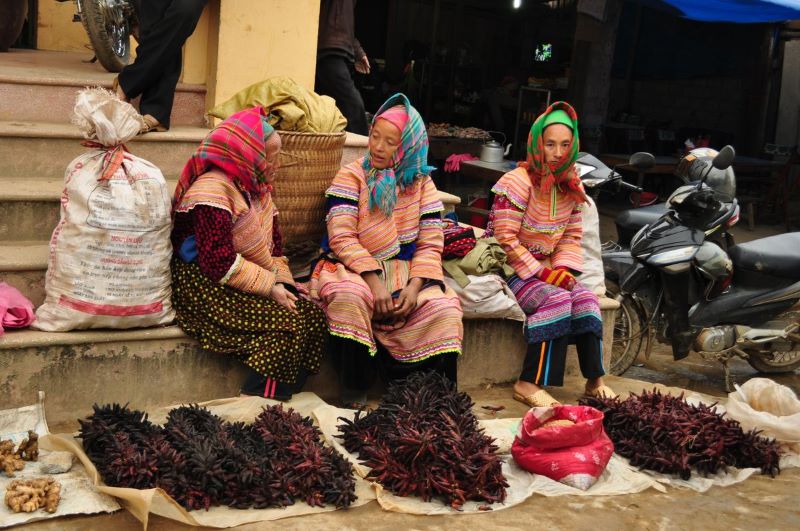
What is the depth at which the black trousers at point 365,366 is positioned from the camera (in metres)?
4.39

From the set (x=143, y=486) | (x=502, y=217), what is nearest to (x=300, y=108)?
(x=502, y=217)

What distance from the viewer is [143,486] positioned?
3283 mm

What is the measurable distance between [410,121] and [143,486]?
206 centimetres

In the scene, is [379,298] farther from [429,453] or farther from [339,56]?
[339,56]

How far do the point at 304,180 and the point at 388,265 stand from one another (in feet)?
1.98

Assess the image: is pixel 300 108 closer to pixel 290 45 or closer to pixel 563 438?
pixel 290 45

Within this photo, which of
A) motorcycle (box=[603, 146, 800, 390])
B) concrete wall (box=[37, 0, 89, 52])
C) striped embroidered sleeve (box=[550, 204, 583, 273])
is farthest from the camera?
concrete wall (box=[37, 0, 89, 52])

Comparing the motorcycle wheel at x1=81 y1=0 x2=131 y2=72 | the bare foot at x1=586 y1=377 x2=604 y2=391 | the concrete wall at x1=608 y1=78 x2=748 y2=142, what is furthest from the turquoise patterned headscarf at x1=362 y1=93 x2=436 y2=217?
the concrete wall at x1=608 y1=78 x2=748 y2=142

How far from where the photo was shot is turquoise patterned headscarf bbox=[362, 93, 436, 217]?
14.3ft

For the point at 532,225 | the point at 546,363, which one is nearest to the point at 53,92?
the point at 532,225

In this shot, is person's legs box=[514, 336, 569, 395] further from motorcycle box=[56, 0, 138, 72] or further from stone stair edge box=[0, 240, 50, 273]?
motorcycle box=[56, 0, 138, 72]

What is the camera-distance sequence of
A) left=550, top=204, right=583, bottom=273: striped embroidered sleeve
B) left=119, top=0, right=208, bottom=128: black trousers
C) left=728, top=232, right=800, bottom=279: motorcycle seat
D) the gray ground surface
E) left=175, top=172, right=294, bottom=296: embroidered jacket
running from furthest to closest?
left=728, top=232, right=800, bottom=279: motorcycle seat
left=119, top=0, right=208, bottom=128: black trousers
left=550, top=204, right=583, bottom=273: striped embroidered sleeve
left=175, top=172, right=294, bottom=296: embroidered jacket
the gray ground surface

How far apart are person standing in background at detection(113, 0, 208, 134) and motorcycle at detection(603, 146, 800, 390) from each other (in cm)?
282

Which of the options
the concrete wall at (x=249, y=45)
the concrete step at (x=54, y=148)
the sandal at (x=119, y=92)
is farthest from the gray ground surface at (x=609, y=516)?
the concrete wall at (x=249, y=45)
